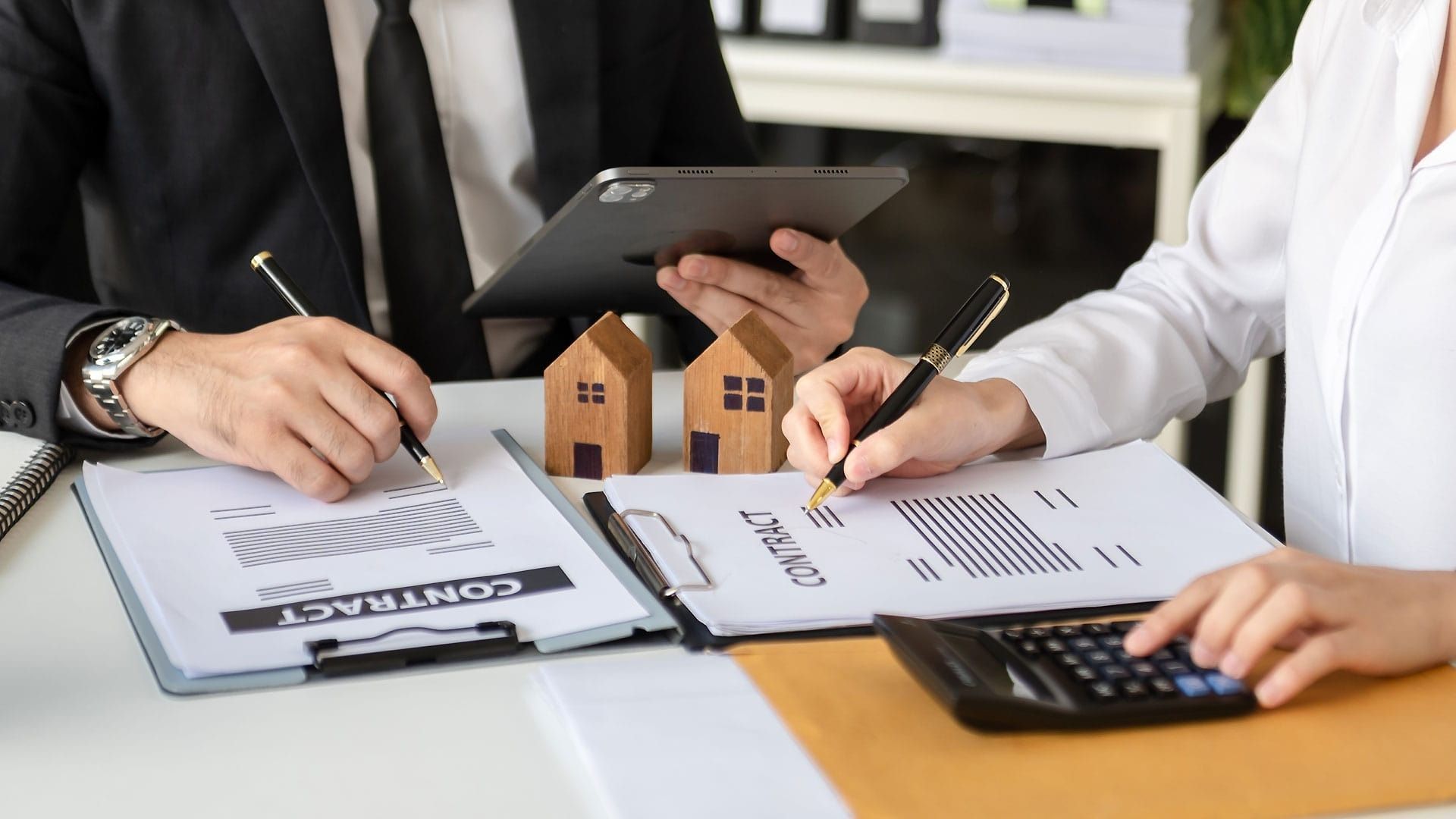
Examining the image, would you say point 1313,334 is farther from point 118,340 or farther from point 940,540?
point 118,340

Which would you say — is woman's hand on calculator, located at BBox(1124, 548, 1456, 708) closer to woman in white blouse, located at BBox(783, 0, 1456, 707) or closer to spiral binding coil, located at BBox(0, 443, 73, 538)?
woman in white blouse, located at BBox(783, 0, 1456, 707)

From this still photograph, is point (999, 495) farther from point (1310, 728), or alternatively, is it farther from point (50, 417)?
point (50, 417)

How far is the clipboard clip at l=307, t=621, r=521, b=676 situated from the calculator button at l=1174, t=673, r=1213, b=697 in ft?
0.98

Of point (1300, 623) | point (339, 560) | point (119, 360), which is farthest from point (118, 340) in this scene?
point (1300, 623)

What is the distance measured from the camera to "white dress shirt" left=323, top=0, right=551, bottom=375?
129 centimetres

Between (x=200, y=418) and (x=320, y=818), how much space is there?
0.42 m

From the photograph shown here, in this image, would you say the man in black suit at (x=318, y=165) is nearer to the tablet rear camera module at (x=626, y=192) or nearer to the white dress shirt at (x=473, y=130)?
the white dress shirt at (x=473, y=130)

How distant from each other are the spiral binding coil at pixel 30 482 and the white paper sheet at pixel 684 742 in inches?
14.9

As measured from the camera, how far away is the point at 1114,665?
0.60 metres

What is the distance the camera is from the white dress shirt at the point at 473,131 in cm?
129

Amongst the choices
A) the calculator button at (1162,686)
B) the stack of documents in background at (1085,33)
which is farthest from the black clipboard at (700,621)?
the stack of documents in background at (1085,33)

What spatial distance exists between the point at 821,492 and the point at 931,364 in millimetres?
119

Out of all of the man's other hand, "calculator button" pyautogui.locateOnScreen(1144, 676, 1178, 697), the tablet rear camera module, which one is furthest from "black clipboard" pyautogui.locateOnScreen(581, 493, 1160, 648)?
the man's other hand

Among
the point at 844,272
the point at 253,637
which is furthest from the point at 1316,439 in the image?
the point at 253,637
